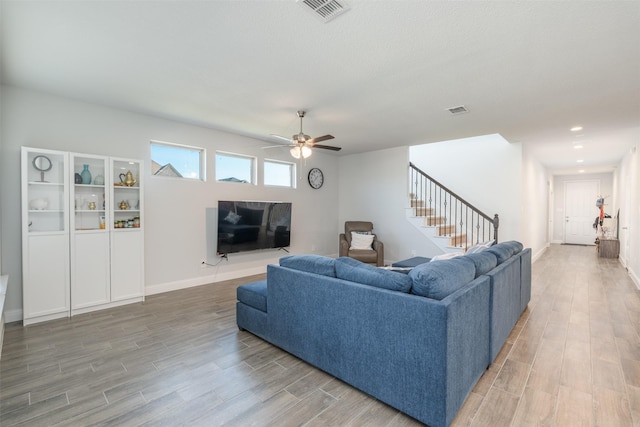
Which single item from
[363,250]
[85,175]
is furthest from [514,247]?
[85,175]

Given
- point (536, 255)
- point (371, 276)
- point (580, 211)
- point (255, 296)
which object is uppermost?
point (580, 211)

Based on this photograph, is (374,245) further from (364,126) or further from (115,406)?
(115,406)

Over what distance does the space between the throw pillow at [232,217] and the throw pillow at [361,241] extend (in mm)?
2531

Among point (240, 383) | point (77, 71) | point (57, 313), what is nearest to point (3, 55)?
point (77, 71)

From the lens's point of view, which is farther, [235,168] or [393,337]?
[235,168]

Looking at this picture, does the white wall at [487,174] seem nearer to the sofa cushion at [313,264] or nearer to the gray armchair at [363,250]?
the gray armchair at [363,250]

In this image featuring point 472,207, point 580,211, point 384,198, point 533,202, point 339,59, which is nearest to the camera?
point 339,59

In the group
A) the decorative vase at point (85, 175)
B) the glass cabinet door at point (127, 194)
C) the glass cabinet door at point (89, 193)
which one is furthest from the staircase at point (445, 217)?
the decorative vase at point (85, 175)

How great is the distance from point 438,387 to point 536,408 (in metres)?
0.88

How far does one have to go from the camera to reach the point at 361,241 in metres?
6.40

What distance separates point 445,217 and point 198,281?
5.56 metres

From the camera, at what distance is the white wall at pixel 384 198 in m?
6.64

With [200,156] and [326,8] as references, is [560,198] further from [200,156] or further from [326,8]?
[326,8]

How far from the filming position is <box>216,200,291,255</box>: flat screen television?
5.16 metres
